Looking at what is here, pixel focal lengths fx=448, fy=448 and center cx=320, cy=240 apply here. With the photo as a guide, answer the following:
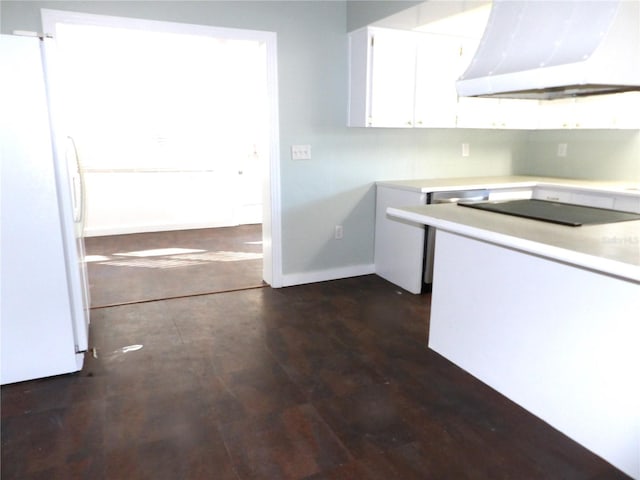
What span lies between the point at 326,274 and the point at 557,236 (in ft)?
Result: 8.22

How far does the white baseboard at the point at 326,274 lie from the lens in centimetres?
386

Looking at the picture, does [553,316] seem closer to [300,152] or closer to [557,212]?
[557,212]

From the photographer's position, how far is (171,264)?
4.56 metres

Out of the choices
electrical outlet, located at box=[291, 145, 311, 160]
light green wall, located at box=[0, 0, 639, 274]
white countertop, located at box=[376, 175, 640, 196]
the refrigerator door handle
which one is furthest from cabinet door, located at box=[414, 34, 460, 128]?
the refrigerator door handle

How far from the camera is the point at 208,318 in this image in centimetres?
318

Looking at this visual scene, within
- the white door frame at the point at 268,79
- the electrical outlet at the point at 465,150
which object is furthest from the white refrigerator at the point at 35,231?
the electrical outlet at the point at 465,150

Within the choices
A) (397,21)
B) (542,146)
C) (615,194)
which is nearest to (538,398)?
(615,194)

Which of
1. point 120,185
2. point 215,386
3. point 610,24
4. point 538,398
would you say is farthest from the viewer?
point 120,185

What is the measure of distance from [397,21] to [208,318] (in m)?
2.54

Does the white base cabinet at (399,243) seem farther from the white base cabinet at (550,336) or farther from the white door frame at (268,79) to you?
the white base cabinet at (550,336)

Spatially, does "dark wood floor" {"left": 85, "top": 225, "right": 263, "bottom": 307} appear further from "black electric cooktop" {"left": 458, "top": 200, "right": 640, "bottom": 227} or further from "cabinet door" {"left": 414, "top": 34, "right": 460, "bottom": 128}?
"black electric cooktop" {"left": 458, "top": 200, "right": 640, "bottom": 227}

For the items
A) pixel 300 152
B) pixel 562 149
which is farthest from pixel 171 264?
pixel 562 149

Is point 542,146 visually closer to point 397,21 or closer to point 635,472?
point 397,21

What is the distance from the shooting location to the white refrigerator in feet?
6.76
